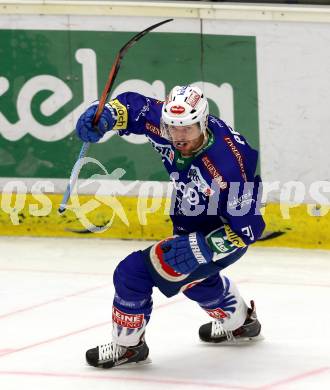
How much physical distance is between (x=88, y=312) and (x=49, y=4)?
223 centimetres

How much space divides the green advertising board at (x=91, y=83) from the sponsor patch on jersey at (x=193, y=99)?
2.40 meters

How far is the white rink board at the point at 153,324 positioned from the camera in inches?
219

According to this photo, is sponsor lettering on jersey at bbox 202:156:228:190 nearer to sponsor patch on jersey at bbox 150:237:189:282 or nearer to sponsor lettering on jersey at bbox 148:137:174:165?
sponsor lettering on jersey at bbox 148:137:174:165

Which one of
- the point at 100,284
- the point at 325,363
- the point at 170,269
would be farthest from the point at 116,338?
the point at 100,284

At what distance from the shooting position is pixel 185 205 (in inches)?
222

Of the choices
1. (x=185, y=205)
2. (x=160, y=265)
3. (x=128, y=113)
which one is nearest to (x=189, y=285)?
(x=160, y=265)

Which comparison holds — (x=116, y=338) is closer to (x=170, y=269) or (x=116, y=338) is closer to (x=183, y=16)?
(x=170, y=269)

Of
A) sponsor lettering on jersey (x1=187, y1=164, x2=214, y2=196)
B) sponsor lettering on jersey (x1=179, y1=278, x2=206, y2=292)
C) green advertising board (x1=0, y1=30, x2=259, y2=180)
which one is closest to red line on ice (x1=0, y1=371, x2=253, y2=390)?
sponsor lettering on jersey (x1=179, y1=278, x2=206, y2=292)

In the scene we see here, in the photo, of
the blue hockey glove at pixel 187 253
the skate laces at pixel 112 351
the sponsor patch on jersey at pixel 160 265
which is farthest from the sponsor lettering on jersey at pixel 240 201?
the skate laces at pixel 112 351

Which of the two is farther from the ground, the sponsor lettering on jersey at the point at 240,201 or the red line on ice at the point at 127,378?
the sponsor lettering on jersey at the point at 240,201

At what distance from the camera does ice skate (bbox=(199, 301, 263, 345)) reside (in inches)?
241

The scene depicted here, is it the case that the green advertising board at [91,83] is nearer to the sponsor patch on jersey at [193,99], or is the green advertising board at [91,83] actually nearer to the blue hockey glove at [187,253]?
the sponsor patch on jersey at [193,99]

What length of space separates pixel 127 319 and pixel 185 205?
531 mm

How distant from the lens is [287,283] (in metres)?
7.23
